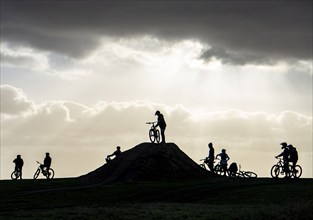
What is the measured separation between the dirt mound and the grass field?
257 centimetres

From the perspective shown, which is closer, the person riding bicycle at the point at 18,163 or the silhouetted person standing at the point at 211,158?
the silhouetted person standing at the point at 211,158

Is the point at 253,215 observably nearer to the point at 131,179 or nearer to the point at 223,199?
the point at 223,199

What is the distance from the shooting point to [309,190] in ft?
115

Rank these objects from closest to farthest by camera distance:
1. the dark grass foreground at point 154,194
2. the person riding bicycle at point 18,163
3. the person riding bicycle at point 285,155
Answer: the dark grass foreground at point 154,194 < the person riding bicycle at point 285,155 < the person riding bicycle at point 18,163

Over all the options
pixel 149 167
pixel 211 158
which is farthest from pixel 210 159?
pixel 149 167

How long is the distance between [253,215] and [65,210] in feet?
27.3

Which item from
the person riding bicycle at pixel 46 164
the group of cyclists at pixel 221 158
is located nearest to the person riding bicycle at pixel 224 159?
the group of cyclists at pixel 221 158

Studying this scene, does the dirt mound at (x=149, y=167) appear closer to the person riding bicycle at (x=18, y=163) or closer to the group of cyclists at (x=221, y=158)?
the group of cyclists at (x=221, y=158)

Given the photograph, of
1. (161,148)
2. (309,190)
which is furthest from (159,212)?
(161,148)

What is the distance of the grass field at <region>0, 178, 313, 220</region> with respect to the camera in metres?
25.8

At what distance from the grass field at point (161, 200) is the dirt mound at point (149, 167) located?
2.57 m

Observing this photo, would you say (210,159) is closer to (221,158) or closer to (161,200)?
(221,158)

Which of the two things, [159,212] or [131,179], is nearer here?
[159,212]

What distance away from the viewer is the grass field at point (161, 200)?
84.7 feet
